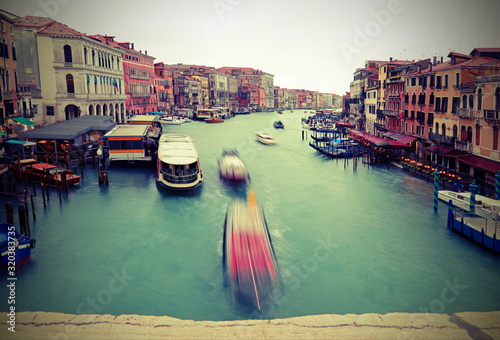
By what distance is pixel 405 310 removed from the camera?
41.8 ft

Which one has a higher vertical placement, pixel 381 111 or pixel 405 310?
pixel 381 111

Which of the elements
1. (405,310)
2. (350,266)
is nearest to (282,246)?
(350,266)

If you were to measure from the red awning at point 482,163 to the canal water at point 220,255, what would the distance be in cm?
328

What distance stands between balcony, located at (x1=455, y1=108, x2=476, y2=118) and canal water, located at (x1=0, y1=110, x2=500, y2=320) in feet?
19.5

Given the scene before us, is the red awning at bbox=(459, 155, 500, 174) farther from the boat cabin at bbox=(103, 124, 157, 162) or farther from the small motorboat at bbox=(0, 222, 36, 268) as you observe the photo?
the small motorboat at bbox=(0, 222, 36, 268)

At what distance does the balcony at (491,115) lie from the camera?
23.3 m

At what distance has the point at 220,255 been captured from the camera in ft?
54.6

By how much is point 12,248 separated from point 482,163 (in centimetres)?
2648

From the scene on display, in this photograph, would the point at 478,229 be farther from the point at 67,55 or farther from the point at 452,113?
the point at 67,55

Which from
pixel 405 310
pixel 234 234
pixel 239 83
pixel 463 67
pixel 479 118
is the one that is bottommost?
pixel 405 310

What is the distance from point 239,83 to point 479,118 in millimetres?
133898

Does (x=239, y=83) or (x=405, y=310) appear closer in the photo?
(x=405, y=310)

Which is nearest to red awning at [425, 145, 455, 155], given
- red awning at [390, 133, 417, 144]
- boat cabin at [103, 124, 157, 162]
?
red awning at [390, 133, 417, 144]

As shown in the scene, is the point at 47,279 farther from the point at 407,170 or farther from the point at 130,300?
the point at 407,170
